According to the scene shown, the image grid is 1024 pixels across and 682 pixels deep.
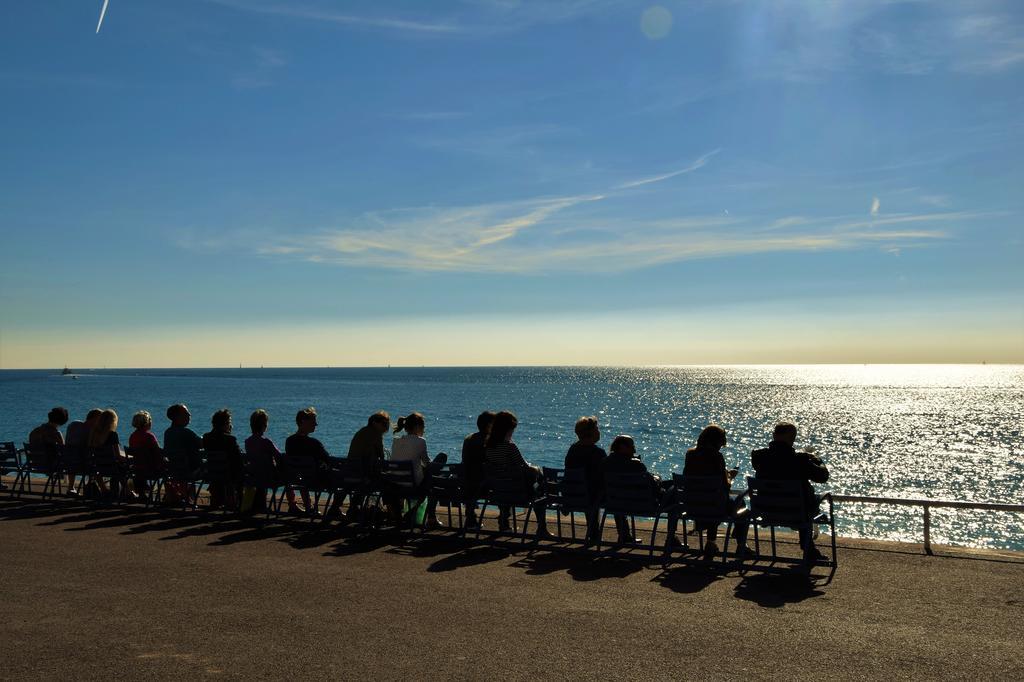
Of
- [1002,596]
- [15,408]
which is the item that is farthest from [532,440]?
[15,408]

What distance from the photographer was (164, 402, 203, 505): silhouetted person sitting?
12211mm

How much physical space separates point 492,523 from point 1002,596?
578cm

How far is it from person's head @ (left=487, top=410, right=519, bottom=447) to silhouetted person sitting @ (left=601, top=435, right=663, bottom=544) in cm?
117

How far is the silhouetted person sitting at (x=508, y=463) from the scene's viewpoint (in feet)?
32.3

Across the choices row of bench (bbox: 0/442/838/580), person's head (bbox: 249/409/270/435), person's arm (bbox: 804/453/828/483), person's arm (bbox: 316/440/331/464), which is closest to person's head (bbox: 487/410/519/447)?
row of bench (bbox: 0/442/838/580)

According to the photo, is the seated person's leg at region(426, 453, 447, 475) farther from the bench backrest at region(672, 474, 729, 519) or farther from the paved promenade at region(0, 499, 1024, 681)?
the bench backrest at region(672, 474, 729, 519)

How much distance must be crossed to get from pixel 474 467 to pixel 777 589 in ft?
13.5

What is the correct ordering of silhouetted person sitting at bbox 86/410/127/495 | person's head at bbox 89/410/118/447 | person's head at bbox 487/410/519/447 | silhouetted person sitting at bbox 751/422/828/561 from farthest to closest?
person's head at bbox 89/410/118/447, silhouetted person sitting at bbox 86/410/127/495, person's head at bbox 487/410/519/447, silhouetted person sitting at bbox 751/422/828/561

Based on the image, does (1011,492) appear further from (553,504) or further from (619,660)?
(619,660)

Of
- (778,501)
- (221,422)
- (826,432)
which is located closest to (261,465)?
(221,422)

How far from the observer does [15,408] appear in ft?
313

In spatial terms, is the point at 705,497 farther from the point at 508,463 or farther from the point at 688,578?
the point at 508,463

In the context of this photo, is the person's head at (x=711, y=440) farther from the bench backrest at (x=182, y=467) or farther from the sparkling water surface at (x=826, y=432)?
the sparkling water surface at (x=826, y=432)

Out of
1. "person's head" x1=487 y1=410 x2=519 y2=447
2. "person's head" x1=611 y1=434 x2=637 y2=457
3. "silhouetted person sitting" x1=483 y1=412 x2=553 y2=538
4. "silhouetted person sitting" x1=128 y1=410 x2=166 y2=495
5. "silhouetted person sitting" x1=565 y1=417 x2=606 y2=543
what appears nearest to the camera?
"person's head" x1=611 y1=434 x2=637 y2=457
